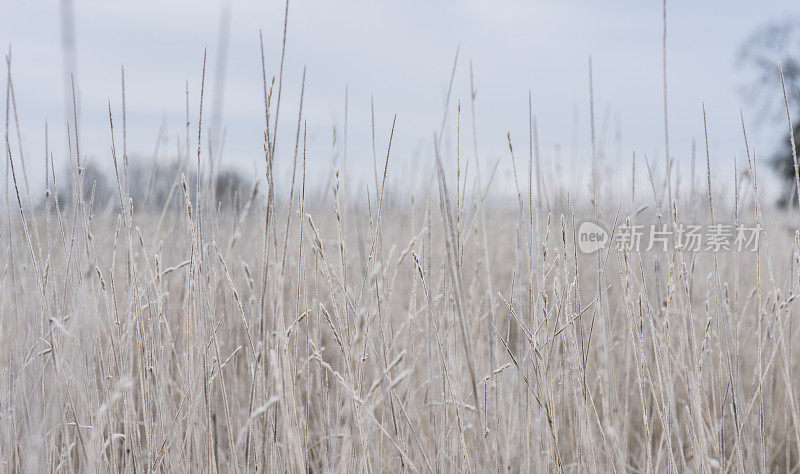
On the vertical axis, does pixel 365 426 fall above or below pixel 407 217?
below

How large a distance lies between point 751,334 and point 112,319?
1.82 metres

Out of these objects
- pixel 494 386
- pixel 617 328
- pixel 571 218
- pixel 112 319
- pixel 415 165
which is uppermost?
pixel 415 165

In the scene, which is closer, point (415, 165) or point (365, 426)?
point (365, 426)

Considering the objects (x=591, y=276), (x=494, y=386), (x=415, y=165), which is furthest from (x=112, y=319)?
(x=591, y=276)

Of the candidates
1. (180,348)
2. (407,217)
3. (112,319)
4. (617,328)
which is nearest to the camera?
(112,319)

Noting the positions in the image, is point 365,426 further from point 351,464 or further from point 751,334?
point 751,334

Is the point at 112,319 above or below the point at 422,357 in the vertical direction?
above

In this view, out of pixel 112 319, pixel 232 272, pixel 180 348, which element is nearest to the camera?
pixel 112 319

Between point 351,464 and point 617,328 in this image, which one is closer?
point 351,464

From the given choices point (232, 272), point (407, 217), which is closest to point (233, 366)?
point (232, 272)

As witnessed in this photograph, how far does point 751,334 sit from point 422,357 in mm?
1113

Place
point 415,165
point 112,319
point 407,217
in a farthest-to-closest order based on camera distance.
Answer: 1. point 407,217
2. point 415,165
3. point 112,319

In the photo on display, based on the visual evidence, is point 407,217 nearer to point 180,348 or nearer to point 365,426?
point 180,348

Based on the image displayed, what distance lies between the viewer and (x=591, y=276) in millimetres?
2684
